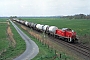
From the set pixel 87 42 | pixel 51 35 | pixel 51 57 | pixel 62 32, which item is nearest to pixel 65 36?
pixel 62 32

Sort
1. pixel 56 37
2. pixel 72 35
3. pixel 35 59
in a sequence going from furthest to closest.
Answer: pixel 56 37 < pixel 72 35 < pixel 35 59

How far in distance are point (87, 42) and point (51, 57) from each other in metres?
14.7

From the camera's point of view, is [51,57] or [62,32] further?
[62,32]

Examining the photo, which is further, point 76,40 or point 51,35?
point 51,35

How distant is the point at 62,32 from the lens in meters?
43.0

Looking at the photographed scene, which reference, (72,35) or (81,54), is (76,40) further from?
(81,54)

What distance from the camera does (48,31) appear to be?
5509cm

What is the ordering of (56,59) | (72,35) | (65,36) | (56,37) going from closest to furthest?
(56,59), (72,35), (65,36), (56,37)

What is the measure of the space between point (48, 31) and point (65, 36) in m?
13.8

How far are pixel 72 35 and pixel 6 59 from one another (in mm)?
16200

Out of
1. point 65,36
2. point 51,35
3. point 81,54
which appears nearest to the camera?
point 81,54

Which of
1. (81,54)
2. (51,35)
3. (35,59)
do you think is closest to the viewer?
(35,59)

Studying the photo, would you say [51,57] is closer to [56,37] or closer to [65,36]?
[65,36]

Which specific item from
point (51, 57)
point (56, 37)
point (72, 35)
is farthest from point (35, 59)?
point (56, 37)
